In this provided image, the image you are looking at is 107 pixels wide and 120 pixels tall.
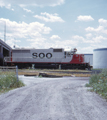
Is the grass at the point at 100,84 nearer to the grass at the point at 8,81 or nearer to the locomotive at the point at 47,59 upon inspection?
the grass at the point at 8,81

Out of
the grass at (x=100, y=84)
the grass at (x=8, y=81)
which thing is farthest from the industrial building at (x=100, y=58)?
the grass at (x=8, y=81)

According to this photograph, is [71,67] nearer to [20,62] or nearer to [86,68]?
[86,68]

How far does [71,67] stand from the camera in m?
27.6

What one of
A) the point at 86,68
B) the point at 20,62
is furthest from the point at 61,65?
the point at 20,62

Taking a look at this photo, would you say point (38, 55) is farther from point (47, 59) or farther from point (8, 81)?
point (8, 81)

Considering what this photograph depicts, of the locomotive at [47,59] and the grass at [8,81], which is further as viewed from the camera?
the locomotive at [47,59]

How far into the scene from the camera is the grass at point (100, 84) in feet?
23.8

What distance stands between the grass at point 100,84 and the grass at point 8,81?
Answer: 4.49m

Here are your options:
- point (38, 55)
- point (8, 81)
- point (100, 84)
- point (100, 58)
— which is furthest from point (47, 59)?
point (100, 84)

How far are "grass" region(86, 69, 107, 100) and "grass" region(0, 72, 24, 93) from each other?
449cm

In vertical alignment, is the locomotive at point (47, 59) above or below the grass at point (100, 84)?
above

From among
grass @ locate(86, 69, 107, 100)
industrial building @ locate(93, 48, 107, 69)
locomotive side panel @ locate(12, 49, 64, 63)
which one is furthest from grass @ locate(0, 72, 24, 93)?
industrial building @ locate(93, 48, 107, 69)

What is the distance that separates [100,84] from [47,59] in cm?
2008

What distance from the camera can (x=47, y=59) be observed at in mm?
28188
